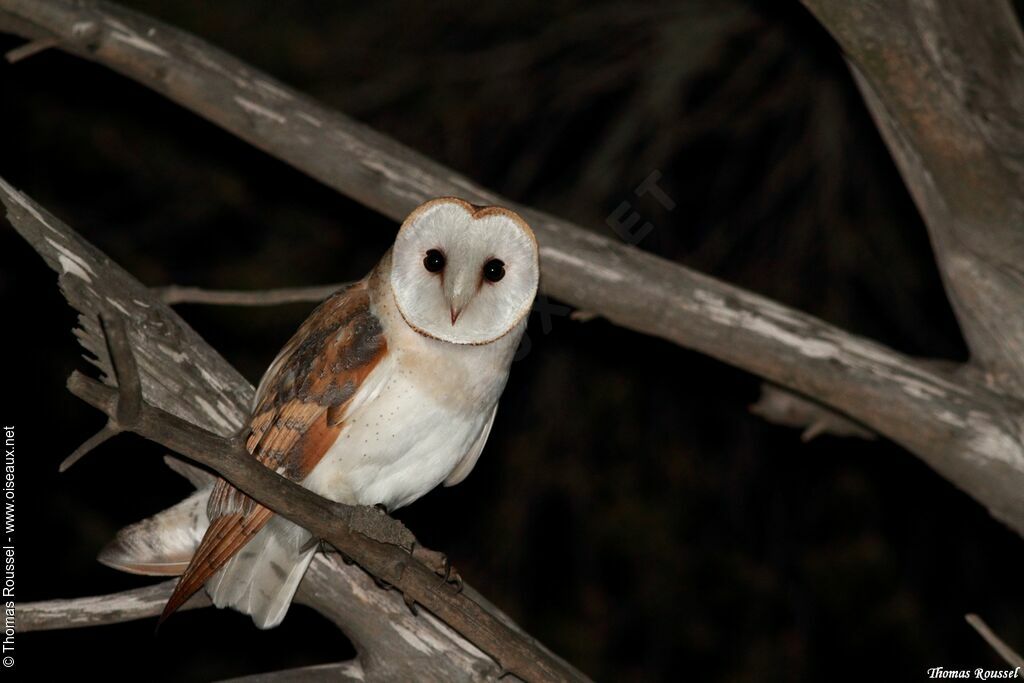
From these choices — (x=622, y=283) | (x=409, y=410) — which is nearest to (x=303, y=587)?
(x=409, y=410)

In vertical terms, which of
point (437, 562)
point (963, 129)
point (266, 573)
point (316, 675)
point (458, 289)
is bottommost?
point (316, 675)

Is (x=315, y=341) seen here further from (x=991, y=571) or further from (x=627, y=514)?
(x=991, y=571)

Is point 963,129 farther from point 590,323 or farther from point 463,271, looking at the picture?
point 590,323

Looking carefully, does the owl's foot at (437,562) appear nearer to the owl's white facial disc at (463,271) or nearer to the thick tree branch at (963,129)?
the owl's white facial disc at (463,271)

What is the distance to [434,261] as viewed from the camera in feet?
A: 6.42

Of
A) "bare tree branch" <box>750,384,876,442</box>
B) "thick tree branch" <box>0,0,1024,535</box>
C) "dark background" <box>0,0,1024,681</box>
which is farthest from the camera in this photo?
"dark background" <box>0,0,1024,681</box>

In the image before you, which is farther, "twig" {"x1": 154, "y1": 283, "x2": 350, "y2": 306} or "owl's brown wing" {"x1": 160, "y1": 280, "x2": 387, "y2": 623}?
"twig" {"x1": 154, "y1": 283, "x2": 350, "y2": 306}

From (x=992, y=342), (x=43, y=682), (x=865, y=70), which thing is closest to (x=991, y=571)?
(x=992, y=342)

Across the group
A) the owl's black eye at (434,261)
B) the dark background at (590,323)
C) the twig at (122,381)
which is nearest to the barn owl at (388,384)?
the owl's black eye at (434,261)

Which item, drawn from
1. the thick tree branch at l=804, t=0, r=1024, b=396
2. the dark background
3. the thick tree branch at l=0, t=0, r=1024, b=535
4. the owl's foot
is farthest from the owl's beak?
the dark background

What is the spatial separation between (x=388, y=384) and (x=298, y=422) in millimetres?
186

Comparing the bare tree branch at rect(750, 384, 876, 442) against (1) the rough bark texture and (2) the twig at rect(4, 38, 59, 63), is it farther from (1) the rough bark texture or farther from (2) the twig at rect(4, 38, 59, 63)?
(2) the twig at rect(4, 38, 59, 63)

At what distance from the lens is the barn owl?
1938 mm

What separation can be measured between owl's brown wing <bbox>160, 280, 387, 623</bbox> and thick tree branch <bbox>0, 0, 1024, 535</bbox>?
1.80 feet
